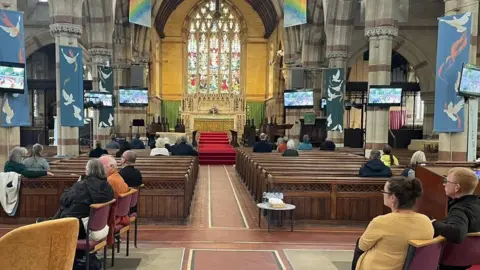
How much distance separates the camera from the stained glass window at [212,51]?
33000 millimetres

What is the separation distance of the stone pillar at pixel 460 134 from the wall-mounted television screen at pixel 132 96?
13007 mm

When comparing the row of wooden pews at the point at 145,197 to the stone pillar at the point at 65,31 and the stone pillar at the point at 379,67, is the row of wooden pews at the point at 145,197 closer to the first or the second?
the stone pillar at the point at 65,31

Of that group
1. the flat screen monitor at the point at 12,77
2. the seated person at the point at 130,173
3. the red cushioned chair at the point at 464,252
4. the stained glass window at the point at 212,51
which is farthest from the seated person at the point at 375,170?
the stained glass window at the point at 212,51

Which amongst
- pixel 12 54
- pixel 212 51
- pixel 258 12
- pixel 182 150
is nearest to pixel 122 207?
pixel 12 54

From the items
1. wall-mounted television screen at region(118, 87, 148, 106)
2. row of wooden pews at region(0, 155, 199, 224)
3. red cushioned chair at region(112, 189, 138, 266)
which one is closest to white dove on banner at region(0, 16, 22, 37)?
row of wooden pews at region(0, 155, 199, 224)

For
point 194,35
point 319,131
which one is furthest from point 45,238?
point 194,35

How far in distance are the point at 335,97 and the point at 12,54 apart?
1145 centimetres

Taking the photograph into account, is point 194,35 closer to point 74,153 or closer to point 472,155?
point 74,153

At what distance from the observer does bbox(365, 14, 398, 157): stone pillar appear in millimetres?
Result: 12922

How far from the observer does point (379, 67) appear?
43.0 feet

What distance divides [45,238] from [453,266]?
3045mm

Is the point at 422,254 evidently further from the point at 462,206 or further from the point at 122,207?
the point at 122,207

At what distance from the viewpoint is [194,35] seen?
33.0 m

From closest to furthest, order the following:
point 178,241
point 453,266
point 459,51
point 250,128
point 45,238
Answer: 1. point 45,238
2. point 453,266
3. point 178,241
4. point 459,51
5. point 250,128
